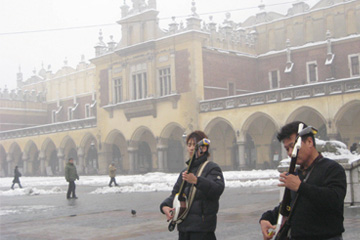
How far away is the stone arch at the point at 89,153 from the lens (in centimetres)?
4475

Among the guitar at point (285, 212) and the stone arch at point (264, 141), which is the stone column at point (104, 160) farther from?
the guitar at point (285, 212)

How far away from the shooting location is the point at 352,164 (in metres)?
10.2

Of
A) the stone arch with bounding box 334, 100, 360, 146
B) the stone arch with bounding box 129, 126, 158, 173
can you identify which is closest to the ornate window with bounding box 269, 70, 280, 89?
the stone arch with bounding box 334, 100, 360, 146

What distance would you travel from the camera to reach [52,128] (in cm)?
4781

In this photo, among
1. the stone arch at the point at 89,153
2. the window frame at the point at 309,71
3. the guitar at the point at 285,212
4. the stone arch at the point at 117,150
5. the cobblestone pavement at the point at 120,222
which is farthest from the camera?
the stone arch at the point at 89,153

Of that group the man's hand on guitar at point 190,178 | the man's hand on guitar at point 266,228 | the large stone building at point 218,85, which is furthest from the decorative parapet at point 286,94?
the man's hand on guitar at point 266,228

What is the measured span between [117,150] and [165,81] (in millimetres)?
10266

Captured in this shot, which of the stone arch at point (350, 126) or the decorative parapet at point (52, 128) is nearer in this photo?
the stone arch at point (350, 126)

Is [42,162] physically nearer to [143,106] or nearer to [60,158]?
[60,158]

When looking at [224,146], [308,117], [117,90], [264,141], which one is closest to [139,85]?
[117,90]

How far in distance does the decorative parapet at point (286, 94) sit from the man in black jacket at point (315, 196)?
1019 inches

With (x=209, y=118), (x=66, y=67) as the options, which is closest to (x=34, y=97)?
(x=66, y=67)

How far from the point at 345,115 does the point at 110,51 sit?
2002 centimetres

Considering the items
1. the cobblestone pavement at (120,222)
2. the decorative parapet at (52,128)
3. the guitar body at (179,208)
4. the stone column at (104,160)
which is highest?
the decorative parapet at (52,128)
